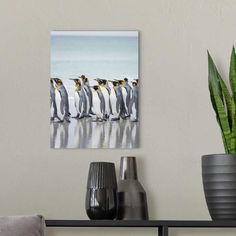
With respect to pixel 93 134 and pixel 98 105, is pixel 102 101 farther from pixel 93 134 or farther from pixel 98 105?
pixel 93 134

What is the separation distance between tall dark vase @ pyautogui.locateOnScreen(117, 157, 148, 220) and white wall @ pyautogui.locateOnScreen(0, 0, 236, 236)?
→ 0.37 ft

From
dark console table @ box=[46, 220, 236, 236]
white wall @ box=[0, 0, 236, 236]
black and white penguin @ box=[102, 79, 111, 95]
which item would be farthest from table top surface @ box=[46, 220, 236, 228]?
black and white penguin @ box=[102, 79, 111, 95]

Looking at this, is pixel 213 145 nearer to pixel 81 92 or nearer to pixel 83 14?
pixel 81 92

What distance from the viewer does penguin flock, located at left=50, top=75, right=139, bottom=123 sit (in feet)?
9.14

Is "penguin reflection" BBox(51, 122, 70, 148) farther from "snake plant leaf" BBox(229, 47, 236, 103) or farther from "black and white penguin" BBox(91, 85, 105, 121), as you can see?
"snake plant leaf" BBox(229, 47, 236, 103)

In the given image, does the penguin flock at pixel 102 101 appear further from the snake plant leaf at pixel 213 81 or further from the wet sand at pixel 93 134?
the snake plant leaf at pixel 213 81

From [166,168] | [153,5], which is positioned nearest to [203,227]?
[166,168]

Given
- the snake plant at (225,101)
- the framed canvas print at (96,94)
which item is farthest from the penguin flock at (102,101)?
the snake plant at (225,101)

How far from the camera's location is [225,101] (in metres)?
2.71

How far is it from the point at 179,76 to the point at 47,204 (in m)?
0.79

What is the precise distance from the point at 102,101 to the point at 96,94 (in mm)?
39

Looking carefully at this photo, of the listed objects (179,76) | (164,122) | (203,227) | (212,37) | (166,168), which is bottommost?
(203,227)

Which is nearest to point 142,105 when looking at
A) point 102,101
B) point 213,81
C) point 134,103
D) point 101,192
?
point 134,103

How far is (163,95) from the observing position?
2814 millimetres
